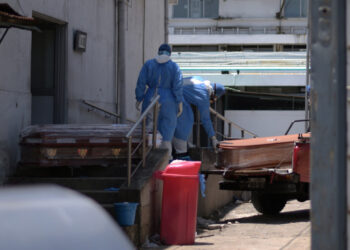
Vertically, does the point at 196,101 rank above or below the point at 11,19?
below

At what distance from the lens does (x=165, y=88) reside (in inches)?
438

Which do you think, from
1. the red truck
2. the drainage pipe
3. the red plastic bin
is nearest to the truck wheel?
the red truck

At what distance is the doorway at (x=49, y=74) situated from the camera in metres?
12.0

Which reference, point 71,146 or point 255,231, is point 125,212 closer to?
point 71,146

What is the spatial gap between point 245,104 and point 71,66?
13.7 m

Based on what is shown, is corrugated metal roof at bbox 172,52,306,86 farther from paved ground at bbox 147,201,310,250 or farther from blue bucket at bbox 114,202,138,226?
blue bucket at bbox 114,202,138,226

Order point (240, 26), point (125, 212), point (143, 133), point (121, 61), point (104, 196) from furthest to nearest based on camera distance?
point (240, 26), point (121, 61), point (143, 133), point (104, 196), point (125, 212)

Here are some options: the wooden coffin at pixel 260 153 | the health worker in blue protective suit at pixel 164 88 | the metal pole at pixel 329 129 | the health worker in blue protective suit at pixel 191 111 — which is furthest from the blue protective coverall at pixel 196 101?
the metal pole at pixel 329 129

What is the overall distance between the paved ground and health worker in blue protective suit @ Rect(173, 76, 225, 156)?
136 cm

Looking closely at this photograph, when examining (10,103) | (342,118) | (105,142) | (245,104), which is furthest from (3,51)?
(245,104)

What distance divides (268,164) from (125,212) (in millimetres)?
3693

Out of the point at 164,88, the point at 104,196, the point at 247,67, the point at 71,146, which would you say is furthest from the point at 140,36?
the point at 247,67

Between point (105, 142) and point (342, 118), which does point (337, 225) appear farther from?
point (105, 142)

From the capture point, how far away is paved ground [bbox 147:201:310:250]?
9.38 meters
